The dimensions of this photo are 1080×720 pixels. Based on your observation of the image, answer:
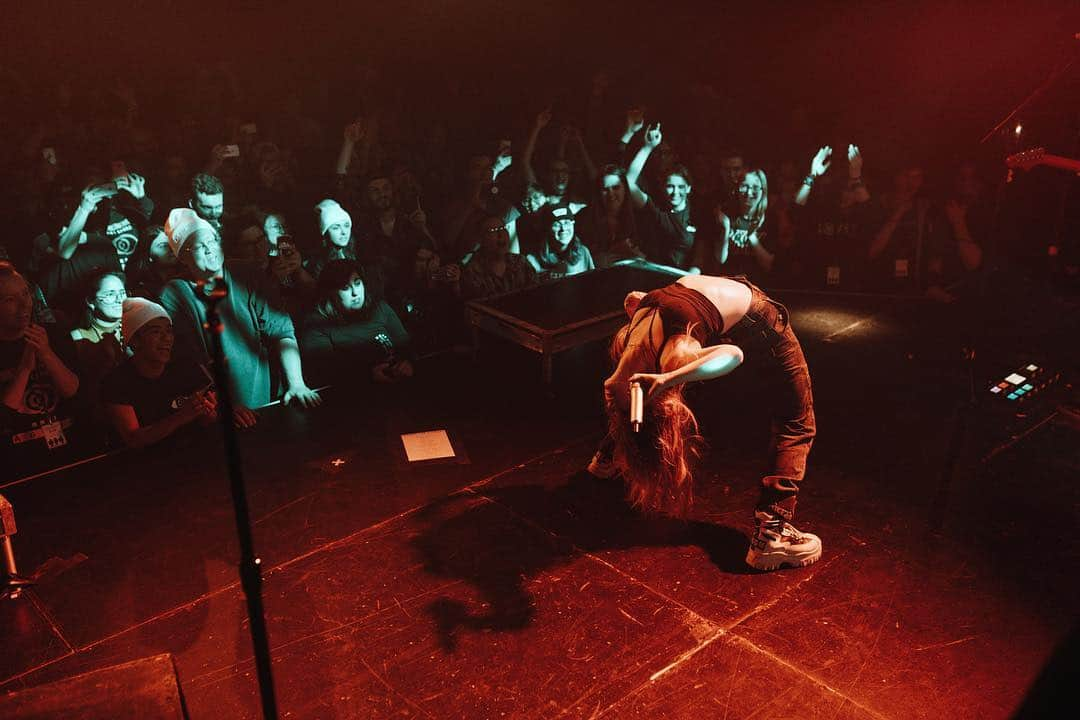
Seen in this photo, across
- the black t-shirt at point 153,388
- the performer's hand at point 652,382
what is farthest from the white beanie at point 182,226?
the performer's hand at point 652,382

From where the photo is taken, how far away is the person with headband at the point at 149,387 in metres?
4.81

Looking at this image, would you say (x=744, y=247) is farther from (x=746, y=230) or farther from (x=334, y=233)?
(x=334, y=233)

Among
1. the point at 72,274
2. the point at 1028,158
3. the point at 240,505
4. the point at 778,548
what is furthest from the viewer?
the point at 1028,158

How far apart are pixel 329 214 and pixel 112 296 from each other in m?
1.53

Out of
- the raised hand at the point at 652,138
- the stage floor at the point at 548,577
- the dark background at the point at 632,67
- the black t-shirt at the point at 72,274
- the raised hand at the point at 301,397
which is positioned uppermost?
the dark background at the point at 632,67

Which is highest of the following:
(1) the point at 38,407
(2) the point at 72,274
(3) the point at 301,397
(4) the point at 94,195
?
(4) the point at 94,195

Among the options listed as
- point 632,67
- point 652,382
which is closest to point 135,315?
point 652,382

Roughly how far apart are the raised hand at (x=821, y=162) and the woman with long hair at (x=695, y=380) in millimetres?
4988

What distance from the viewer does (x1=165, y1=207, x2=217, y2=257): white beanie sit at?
515 cm

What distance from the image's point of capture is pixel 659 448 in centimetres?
355

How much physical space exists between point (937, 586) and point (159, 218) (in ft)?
16.9

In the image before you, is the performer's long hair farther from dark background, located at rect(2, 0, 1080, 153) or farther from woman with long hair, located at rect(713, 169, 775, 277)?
dark background, located at rect(2, 0, 1080, 153)

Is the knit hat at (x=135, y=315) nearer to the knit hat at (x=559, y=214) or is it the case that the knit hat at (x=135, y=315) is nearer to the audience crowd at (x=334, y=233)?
the audience crowd at (x=334, y=233)

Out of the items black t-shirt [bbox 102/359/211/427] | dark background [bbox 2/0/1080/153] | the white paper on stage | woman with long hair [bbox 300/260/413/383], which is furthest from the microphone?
dark background [bbox 2/0/1080/153]
